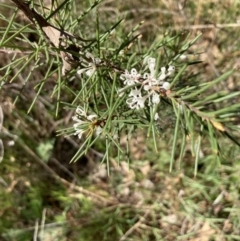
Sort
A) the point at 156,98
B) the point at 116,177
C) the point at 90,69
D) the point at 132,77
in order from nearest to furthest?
the point at 156,98 < the point at 132,77 < the point at 90,69 < the point at 116,177

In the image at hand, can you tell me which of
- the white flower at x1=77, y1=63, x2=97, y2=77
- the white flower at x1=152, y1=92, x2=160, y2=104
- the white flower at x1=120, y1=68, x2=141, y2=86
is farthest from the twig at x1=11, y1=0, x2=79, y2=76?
the white flower at x1=152, y1=92, x2=160, y2=104

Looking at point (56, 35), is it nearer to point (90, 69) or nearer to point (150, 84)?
point (90, 69)

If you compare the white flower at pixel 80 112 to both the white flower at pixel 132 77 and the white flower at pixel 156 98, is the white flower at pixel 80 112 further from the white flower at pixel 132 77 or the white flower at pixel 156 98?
the white flower at pixel 156 98

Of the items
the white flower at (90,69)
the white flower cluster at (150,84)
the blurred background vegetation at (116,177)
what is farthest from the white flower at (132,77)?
the blurred background vegetation at (116,177)

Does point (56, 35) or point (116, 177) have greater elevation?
point (56, 35)

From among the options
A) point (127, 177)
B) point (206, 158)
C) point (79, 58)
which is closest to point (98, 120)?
point (79, 58)

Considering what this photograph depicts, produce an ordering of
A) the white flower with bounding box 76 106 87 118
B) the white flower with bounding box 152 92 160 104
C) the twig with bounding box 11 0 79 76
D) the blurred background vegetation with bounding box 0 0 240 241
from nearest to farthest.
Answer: the white flower with bounding box 152 92 160 104 → the twig with bounding box 11 0 79 76 → the white flower with bounding box 76 106 87 118 → the blurred background vegetation with bounding box 0 0 240 241

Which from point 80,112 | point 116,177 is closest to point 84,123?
point 80,112

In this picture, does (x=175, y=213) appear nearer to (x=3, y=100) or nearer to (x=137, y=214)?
(x=137, y=214)

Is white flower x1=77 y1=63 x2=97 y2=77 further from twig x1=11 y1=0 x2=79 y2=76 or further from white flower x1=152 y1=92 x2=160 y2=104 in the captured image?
white flower x1=152 y1=92 x2=160 y2=104

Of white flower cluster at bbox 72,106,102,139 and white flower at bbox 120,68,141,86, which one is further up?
white flower at bbox 120,68,141,86
